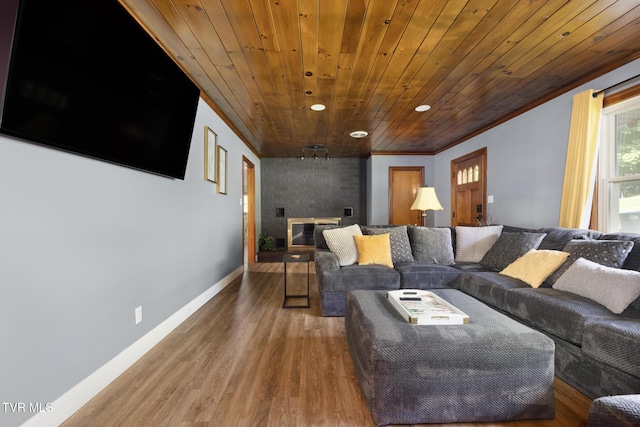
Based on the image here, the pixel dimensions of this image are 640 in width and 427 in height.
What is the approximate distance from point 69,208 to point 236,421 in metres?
1.39

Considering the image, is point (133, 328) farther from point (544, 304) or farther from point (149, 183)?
point (544, 304)

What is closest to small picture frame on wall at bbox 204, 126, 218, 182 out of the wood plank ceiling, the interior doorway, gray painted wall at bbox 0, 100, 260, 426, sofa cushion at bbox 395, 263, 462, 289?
the wood plank ceiling

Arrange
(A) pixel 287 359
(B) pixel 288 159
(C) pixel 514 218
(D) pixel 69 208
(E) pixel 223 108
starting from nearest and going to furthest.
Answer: (D) pixel 69 208 → (A) pixel 287 359 → (E) pixel 223 108 → (C) pixel 514 218 → (B) pixel 288 159

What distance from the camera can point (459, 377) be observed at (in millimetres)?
1408

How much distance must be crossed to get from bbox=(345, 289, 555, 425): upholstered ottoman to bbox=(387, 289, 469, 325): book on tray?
0.14 meters

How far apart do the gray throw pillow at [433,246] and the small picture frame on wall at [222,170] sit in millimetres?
2578

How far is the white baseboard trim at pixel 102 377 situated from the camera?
1399mm

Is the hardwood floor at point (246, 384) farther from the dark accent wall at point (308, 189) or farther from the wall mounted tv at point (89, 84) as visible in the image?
the dark accent wall at point (308, 189)

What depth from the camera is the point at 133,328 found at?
204 centimetres

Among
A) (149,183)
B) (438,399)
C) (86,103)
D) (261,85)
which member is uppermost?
(261,85)

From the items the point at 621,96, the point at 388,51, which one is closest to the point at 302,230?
the point at 388,51

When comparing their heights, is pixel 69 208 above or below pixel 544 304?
above

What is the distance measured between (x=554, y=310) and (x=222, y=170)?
12.2 feet

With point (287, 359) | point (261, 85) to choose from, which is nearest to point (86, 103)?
point (261, 85)
